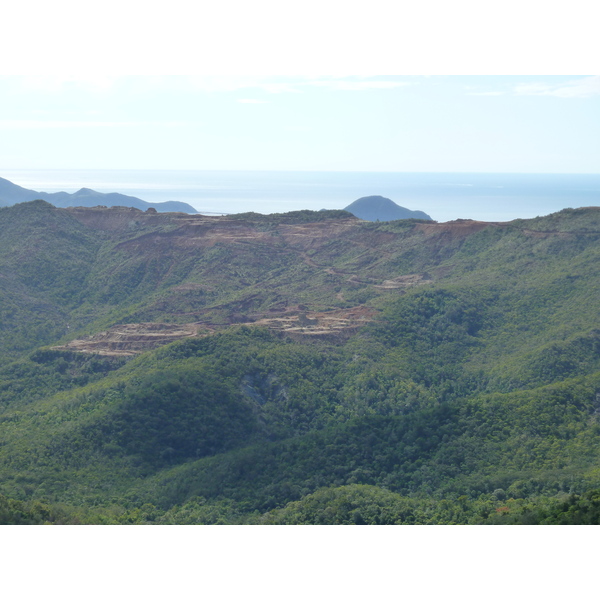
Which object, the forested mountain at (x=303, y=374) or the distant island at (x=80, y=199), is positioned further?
the distant island at (x=80, y=199)

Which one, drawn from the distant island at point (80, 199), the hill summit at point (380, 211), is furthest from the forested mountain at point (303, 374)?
the distant island at point (80, 199)

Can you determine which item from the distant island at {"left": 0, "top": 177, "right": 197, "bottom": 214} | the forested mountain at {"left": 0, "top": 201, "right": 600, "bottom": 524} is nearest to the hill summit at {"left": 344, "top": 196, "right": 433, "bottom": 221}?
the distant island at {"left": 0, "top": 177, "right": 197, "bottom": 214}

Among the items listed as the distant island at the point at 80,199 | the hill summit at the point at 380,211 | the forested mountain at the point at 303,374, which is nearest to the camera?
the forested mountain at the point at 303,374

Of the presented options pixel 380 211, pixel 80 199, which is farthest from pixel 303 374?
pixel 80 199

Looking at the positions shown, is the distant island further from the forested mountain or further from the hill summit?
the forested mountain

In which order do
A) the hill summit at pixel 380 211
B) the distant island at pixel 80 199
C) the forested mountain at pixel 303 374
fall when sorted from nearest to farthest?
the forested mountain at pixel 303 374 → the hill summit at pixel 380 211 → the distant island at pixel 80 199

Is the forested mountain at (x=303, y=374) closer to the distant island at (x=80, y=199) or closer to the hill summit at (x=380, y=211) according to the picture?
the hill summit at (x=380, y=211)

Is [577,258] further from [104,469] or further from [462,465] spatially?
[104,469]

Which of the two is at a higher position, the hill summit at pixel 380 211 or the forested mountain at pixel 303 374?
the hill summit at pixel 380 211
